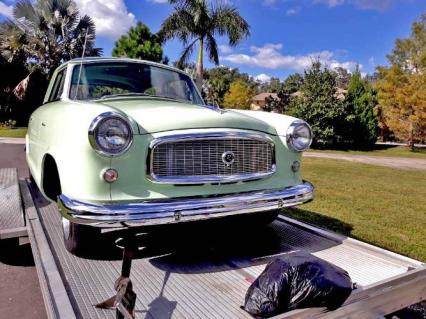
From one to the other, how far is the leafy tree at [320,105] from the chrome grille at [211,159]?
1934cm

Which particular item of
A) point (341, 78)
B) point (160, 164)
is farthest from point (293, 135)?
point (341, 78)

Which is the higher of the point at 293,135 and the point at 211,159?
the point at 293,135

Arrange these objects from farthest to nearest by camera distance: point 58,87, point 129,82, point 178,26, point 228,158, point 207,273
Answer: point 178,26 < point 58,87 < point 129,82 < point 228,158 < point 207,273

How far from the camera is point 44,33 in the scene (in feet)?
60.1

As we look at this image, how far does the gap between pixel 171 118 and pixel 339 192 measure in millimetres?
5858

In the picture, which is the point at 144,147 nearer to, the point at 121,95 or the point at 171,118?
the point at 171,118

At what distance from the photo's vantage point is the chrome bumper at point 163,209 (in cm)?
216

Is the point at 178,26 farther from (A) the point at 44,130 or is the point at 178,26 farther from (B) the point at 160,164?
(B) the point at 160,164

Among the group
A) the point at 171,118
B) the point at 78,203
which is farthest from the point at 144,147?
the point at 78,203

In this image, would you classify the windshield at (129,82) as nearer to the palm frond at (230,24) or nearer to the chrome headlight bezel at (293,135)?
the chrome headlight bezel at (293,135)

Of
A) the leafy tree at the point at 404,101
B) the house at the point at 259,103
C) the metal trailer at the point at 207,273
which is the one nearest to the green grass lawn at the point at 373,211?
the metal trailer at the point at 207,273

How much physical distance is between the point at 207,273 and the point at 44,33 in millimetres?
19405

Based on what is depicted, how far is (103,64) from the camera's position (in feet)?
11.3

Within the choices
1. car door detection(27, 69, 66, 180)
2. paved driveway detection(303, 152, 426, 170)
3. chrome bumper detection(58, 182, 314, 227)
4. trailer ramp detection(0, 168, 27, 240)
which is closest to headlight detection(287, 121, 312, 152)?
chrome bumper detection(58, 182, 314, 227)
